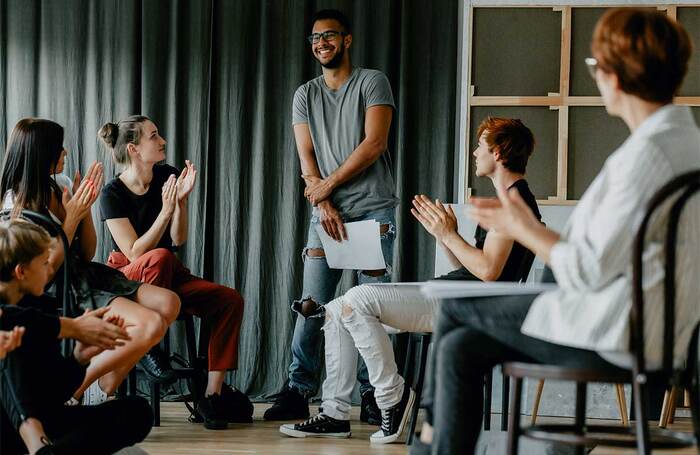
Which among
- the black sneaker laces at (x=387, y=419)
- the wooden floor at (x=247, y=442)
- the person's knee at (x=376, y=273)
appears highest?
the person's knee at (x=376, y=273)

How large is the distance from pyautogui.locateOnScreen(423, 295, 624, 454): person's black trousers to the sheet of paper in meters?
1.96

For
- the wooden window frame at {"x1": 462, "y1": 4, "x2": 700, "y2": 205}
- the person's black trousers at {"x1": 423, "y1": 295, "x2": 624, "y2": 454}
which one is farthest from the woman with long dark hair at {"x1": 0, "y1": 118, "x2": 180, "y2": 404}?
the wooden window frame at {"x1": 462, "y1": 4, "x2": 700, "y2": 205}

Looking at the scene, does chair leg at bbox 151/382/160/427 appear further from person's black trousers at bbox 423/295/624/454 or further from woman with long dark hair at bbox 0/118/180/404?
person's black trousers at bbox 423/295/624/454

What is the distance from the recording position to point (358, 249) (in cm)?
402

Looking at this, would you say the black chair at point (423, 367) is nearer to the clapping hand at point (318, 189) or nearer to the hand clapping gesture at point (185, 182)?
the clapping hand at point (318, 189)

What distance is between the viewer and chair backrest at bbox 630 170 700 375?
1.73 m

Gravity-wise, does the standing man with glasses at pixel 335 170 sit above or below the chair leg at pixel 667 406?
above

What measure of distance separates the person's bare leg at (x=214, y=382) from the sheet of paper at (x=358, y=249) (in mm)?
637

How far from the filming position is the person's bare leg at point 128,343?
3334 mm

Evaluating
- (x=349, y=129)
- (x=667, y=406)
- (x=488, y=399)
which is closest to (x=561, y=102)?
(x=349, y=129)

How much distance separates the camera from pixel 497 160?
320 cm

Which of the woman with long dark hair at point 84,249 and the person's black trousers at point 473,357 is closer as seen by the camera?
the person's black trousers at point 473,357

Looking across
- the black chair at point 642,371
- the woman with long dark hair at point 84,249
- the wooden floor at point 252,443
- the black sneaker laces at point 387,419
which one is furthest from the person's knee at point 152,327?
the black chair at point 642,371

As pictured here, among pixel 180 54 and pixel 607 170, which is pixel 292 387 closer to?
pixel 180 54
